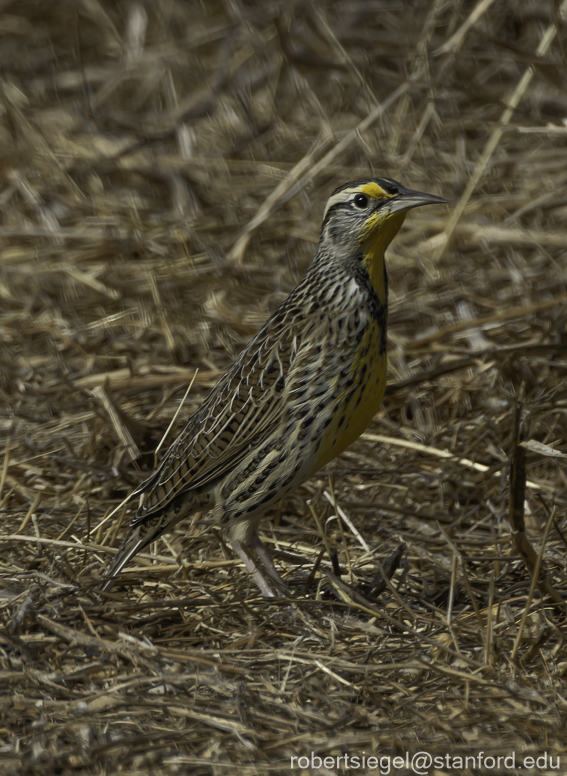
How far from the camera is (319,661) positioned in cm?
300

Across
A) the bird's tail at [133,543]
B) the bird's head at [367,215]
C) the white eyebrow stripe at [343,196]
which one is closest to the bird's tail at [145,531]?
the bird's tail at [133,543]

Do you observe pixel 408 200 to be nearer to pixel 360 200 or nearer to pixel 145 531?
pixel 360 200

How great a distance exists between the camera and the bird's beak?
11.8 ft

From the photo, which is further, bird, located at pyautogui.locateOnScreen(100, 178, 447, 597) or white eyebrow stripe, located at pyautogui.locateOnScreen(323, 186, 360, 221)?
white eyebrow stripe, located at pyautogui.locateOnScreen(323, 186, 360, 221)

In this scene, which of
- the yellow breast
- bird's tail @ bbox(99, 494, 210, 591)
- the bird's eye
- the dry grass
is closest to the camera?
the dry grass

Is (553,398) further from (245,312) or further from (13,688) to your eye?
(13,688)

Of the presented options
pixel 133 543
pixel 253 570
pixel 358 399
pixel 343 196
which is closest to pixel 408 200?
pixel 343 196

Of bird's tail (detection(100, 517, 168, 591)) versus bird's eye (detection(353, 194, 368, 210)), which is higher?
bird's eye (detection(353, 194, 368, 210))

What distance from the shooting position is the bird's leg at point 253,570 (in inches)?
143

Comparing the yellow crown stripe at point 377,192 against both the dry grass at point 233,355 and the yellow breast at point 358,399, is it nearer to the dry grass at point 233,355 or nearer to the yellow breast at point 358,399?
the yellow breast at point 358,399

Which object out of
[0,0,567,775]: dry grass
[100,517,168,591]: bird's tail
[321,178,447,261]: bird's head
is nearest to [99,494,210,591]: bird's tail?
[100,517,168,591]: bird's tail

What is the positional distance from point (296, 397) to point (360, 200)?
782 mm

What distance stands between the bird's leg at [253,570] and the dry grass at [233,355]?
7cm

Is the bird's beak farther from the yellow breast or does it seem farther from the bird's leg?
the bird's leg
